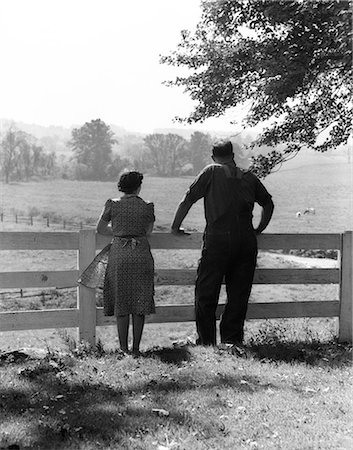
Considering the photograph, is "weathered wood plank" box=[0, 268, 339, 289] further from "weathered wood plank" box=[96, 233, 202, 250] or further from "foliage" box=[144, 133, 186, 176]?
"foliage" box=[144, 133, 186, 176]

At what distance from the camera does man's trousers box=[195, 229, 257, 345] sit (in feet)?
19.3

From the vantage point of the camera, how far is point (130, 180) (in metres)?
5.67

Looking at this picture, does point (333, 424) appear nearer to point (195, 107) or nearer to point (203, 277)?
point (203, 277)

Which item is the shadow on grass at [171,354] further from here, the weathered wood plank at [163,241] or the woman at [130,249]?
the weathered wood plank at [163,241]

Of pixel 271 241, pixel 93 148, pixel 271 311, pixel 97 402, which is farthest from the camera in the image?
pixel 93 148

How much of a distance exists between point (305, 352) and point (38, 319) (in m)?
2.51

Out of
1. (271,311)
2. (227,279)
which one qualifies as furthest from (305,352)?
(227,279)

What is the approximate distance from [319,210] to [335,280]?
20727 millimetres

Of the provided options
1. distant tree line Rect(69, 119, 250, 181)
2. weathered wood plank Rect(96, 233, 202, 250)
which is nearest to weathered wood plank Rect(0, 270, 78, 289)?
weathered wood plank Rect(96, 233, 202, 250)

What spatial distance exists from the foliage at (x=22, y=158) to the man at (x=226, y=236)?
18112 millimetres

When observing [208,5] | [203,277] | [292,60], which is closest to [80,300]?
[203,277]

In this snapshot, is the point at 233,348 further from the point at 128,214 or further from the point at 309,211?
the point at 309,211

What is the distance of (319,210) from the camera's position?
2700cm

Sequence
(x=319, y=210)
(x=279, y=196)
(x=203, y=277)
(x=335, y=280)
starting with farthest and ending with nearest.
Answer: (x=279, y=196), (x=319, y=210), (x=335, y=280), (x=203, y=277)
